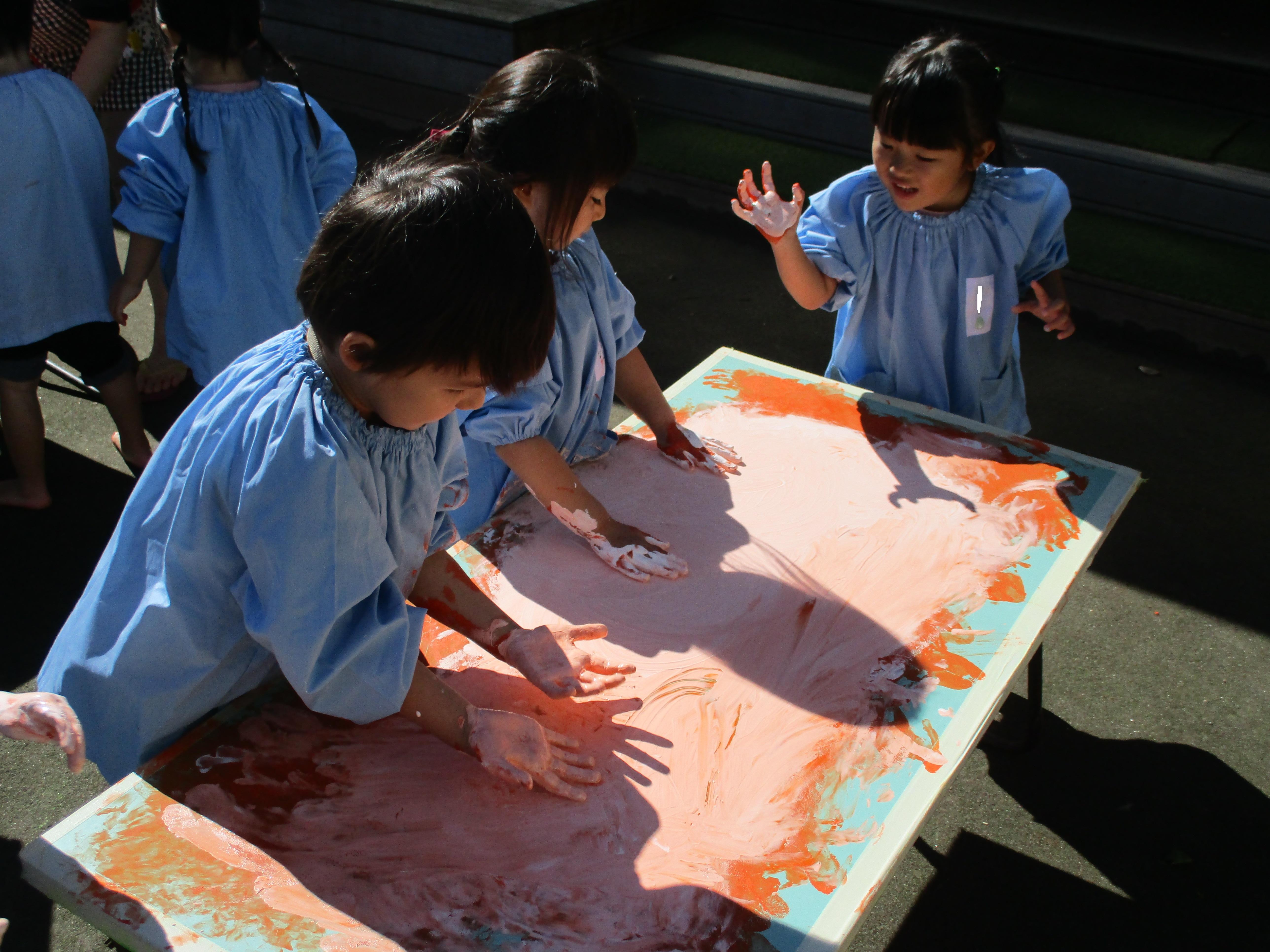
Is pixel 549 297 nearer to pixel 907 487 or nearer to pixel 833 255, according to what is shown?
pixel 907 487

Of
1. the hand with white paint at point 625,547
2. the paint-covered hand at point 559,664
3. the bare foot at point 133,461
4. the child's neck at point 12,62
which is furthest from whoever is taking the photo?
the bare foot at point 133,461

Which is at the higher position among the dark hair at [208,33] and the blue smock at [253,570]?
the dark hair at [208,33]

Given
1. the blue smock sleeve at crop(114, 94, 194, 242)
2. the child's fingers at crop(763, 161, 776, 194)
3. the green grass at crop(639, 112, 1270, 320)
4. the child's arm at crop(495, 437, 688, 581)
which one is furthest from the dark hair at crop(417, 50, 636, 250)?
the green grass at crop(639, 112, 1270, 320)

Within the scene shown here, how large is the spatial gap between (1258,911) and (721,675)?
1389 mm

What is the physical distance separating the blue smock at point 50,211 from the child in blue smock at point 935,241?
1.77 metres

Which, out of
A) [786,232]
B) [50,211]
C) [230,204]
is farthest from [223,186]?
[786,232]

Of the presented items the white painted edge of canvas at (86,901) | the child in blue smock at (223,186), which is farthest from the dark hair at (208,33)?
the white painted edge of canvas at (86,901)

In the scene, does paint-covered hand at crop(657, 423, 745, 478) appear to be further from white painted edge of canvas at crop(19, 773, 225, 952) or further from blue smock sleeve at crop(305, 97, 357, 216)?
blue smock sleeve at crop(305, 97, 357, 216)

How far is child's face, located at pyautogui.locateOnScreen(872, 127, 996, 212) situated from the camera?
6.51ft

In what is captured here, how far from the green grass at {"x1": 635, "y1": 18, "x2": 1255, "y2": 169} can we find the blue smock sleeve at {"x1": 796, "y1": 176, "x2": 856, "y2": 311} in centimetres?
276

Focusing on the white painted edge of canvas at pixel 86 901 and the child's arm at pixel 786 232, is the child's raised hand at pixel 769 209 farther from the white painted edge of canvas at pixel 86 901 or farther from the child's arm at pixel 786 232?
the white painted edge of canvas at pixel 86 901

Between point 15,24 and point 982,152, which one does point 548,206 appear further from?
point 15,24

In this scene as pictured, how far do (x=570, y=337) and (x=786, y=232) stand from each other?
0.55 meters

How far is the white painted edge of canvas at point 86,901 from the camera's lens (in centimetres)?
103
